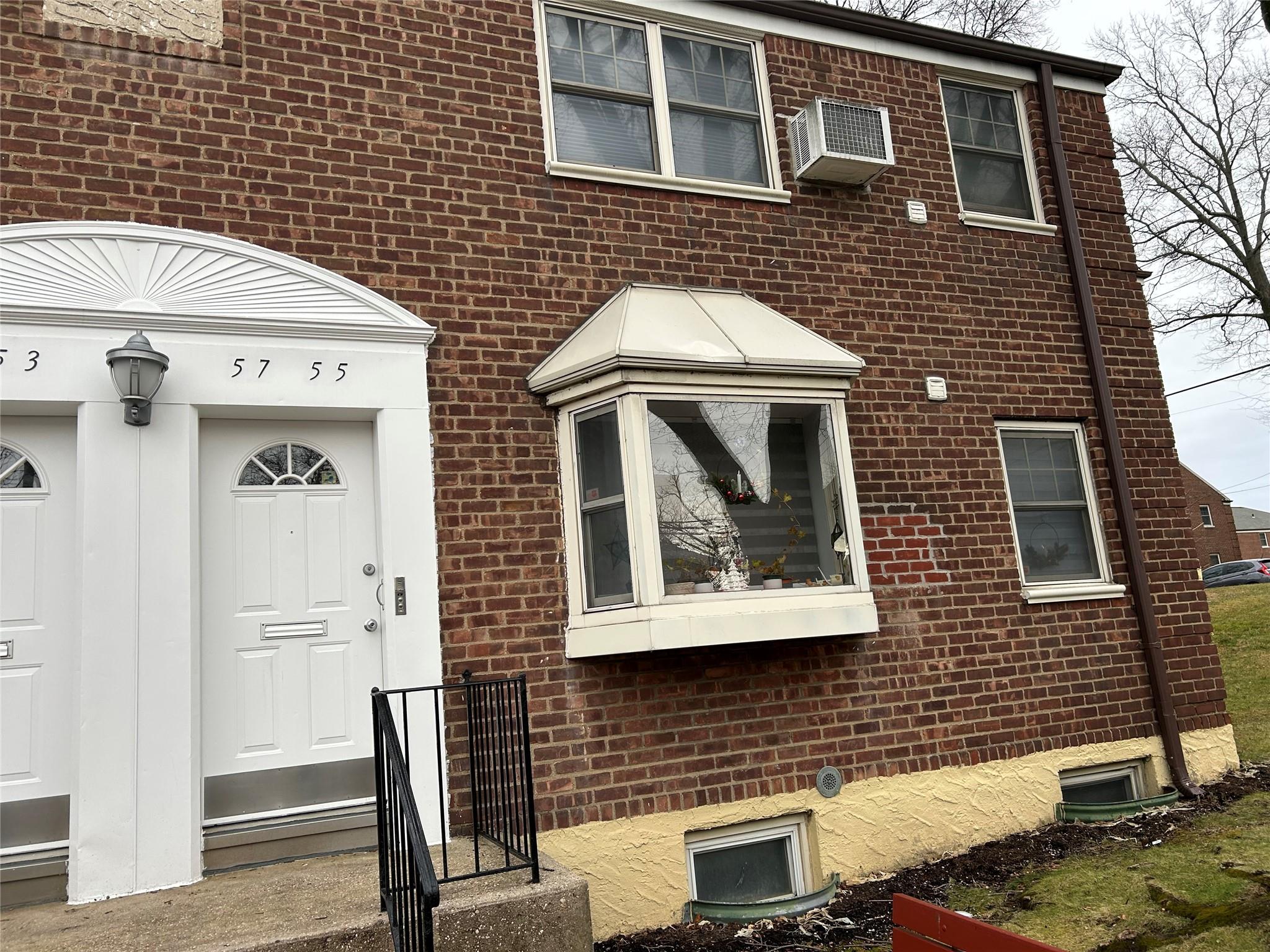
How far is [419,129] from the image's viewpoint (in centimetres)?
572

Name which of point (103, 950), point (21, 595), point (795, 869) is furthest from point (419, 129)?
point (795, 869)

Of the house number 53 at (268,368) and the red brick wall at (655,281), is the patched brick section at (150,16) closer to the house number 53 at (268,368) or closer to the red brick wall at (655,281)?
the red brick wall at (655,281)

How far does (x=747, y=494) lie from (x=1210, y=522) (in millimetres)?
52494

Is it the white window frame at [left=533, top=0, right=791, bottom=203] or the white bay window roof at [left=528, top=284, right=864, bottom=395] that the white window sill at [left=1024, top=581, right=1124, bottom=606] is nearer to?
the white bay window roof at [left=528, top=284, right=864, bottom=395]

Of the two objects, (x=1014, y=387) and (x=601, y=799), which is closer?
(x=601, y=799)

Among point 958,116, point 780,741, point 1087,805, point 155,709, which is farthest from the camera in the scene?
point 958,116

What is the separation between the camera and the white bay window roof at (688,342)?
214 inches

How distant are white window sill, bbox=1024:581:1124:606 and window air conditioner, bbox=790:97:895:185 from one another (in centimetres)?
316

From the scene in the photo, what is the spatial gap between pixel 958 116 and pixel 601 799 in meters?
5.91

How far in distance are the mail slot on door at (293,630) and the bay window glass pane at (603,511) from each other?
145cm

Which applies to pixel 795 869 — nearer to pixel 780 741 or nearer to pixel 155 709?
pixel 780 741

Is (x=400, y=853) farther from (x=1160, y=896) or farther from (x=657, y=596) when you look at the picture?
(x=1160, y=896)

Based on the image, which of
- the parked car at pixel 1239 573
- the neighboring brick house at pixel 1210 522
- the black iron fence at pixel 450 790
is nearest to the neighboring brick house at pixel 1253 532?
the neighboring brick house at pixel 1210 522

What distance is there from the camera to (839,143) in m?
6.55
